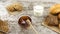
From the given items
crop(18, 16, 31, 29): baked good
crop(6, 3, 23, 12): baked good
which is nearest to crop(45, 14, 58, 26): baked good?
crop(18, 16, 31, 29): baked good

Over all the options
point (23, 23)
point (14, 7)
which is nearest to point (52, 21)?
point (23, 23)

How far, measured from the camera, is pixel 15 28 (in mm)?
1004

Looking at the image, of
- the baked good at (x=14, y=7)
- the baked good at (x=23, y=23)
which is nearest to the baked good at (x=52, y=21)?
the baked good at (x=23, y=23)

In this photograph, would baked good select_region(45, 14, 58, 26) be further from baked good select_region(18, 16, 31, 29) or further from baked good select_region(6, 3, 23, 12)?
baked good select_region(6, 3, 23, 12)

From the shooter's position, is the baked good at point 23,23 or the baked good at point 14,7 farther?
the baked good at point 14,7

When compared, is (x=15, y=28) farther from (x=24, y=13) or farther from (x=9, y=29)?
(x=24, y=13)

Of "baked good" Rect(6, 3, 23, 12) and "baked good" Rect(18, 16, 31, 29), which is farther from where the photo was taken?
"baked good" Rect(6, 3, 23, 12)

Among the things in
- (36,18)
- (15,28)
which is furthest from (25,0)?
(15,28)

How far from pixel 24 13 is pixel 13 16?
10 centimetres

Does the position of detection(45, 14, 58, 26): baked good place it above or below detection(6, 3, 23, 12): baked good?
below

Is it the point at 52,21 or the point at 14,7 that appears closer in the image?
the point at 52,21

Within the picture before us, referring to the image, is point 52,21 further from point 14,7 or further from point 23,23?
point 14,7

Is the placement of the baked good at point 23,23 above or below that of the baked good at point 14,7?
below

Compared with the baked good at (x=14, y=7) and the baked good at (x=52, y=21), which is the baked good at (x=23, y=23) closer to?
the baked good at (x=52, y=21)
